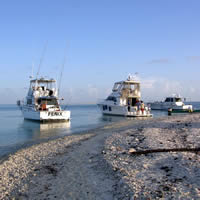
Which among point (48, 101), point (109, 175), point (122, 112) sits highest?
point (48, 101)

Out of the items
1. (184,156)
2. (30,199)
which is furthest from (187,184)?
(30,199)

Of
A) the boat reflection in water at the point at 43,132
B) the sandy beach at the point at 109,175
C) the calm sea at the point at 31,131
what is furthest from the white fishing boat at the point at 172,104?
the sandy beach at the point at 109,175

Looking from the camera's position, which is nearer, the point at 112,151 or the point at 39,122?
the point at 112,151

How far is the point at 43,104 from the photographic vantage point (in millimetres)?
35875

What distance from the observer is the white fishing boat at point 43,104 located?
114 feet

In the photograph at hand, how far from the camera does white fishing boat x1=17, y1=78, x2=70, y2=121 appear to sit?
1366 inches

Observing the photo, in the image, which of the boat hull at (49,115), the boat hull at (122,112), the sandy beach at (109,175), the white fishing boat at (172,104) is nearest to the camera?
the sandy beach at (109,175)

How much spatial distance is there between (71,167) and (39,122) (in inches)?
1048

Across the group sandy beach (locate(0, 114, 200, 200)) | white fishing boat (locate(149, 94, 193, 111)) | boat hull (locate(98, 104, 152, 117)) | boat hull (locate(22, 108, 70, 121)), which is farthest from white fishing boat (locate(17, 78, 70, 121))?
white fishing boat (locate(149, 94, 193, 111))

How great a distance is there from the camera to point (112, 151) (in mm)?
10719

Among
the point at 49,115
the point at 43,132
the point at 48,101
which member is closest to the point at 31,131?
the point at 43,132

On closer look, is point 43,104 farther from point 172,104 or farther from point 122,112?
point 172,104

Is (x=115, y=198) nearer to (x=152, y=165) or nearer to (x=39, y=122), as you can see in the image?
(x=152, y=165)

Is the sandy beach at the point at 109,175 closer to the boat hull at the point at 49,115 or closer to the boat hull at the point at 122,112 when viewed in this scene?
the boat hull at the point at 49,115
